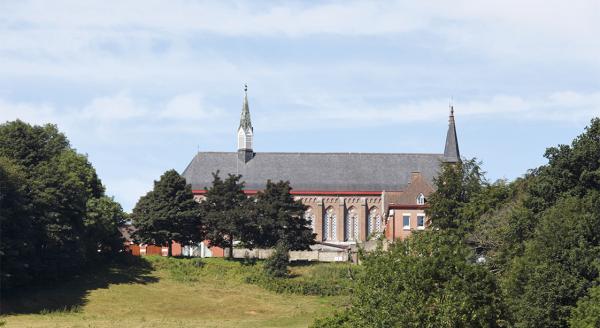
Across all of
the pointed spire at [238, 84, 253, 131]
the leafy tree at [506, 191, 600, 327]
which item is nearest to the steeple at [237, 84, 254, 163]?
the pointed spire at [238, 84, 253, 131]

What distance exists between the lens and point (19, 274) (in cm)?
8725

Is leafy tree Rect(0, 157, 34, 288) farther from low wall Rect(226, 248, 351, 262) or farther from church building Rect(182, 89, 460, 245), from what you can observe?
church building Rect(182, 89, 460, 245)

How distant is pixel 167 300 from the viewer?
90938 millimetres

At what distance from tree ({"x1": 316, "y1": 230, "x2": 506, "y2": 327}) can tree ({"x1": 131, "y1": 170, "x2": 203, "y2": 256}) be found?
2157 inches

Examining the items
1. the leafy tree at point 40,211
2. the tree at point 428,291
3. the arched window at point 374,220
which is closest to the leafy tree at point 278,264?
the leafy tree at point 40,211

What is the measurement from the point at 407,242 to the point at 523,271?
28.0ft

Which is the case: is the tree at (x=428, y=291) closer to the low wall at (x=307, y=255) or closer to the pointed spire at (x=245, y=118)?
the low wall at (x=307, y=255)

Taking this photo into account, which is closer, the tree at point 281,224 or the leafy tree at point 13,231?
the leafy tree at point 13,231

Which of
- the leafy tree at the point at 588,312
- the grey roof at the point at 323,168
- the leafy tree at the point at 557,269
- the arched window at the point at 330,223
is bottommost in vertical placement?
the leafy tree at the point at 588,312

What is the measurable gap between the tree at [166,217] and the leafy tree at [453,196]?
20.3m

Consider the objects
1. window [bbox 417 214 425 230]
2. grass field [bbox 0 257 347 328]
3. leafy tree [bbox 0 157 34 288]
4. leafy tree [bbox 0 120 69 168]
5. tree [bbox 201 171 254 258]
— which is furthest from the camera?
window [bbox 417 214 425 230]

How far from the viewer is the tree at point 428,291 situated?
174 ft

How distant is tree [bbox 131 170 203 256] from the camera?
10944 cm

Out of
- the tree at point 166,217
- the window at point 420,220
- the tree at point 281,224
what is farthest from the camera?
the window at point 420,220
